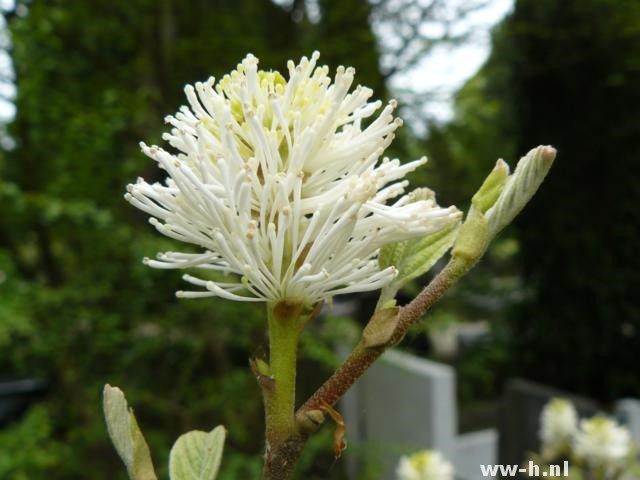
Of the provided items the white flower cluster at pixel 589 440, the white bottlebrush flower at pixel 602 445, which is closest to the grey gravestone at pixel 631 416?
the white flower cluster at pixel 589 440

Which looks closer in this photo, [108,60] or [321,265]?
[321,265]

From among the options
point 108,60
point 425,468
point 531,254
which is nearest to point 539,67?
point 531,254

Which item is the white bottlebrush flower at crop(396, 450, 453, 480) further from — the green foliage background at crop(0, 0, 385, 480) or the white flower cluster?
the green foliage background at crop(0, 0, 385, 480)

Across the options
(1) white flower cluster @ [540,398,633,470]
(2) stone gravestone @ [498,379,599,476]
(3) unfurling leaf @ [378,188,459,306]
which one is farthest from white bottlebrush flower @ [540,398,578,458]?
(3) unfurling leaf @ [378,188,459,306]

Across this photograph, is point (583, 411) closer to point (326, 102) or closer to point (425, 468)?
point (425, 468)

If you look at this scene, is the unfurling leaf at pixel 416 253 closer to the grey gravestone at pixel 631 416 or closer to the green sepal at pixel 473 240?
the green sepal at pixel 473 240

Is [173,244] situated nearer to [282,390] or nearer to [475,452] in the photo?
[282,390]
